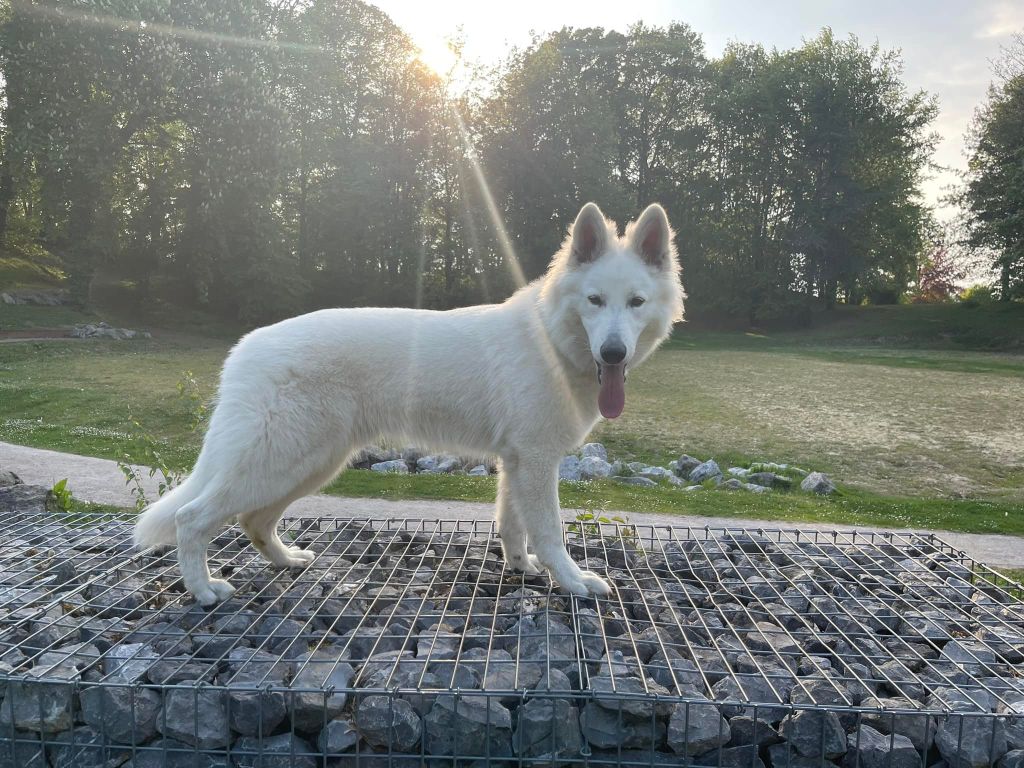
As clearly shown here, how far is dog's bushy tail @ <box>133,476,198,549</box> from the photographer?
407cm

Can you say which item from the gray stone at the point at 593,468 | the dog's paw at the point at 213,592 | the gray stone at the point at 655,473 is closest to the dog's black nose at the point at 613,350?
the dog's paw at the point at 213,592

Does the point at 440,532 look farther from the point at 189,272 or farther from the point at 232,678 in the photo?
the point at 189,272

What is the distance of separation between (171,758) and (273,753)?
444 mm

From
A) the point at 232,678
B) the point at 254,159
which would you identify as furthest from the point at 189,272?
the point at 232,678

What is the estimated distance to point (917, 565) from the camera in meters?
4.98

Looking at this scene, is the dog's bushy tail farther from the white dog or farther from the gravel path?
the gravel path

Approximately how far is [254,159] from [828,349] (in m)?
24.6

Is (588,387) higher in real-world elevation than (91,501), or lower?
higher

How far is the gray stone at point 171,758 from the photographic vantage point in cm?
298

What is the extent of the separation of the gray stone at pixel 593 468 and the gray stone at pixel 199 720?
6.42 metres

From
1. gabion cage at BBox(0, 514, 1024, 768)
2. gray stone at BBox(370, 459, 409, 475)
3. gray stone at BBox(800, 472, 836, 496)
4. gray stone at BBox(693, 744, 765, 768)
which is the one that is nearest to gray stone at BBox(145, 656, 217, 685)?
gabion cage at BBox(0, 514, 1024, 768)

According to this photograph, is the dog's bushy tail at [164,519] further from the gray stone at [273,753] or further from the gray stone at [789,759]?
the gray stone at [789,759]

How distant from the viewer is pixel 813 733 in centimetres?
296

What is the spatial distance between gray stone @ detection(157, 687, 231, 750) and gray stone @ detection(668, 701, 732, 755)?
5.97ft
